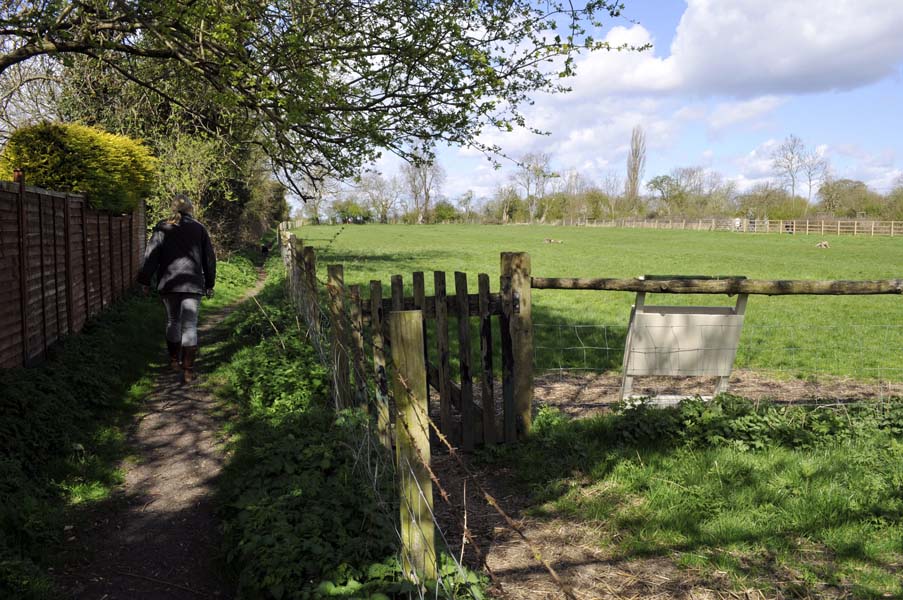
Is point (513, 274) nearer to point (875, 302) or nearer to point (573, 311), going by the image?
point (573, 311)

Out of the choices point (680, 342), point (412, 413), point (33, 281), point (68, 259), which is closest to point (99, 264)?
point (68, 259)

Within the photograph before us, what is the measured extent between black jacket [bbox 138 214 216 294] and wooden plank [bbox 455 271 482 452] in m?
3.72

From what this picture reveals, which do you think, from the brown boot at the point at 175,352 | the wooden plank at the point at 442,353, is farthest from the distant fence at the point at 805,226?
the brown boot at the point at 175,352

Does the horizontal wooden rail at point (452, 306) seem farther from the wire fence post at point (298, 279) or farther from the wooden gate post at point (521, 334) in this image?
the wire fence post at point (298, 279)

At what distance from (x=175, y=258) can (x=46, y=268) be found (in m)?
1.49

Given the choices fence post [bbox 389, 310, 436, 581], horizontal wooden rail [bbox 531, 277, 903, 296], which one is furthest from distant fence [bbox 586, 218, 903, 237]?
fence post [bbox 389, 310, 436, 581]

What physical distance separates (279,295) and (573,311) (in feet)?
20.2

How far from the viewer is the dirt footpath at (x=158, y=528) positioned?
375 centimetres

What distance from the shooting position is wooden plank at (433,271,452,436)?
561 centimetres

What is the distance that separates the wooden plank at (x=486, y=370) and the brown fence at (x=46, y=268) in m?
4.40

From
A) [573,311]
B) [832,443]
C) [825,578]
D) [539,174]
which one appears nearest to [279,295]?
[573,311]

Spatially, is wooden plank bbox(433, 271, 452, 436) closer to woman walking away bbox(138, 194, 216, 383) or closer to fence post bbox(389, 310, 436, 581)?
fence post bbox(389, 310, 436, 581)

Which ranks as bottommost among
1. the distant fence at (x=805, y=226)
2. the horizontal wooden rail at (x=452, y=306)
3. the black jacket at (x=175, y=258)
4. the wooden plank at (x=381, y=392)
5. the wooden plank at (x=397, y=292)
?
the wooden plank at (x=381, y=392)

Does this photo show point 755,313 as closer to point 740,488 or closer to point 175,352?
point 740,488
